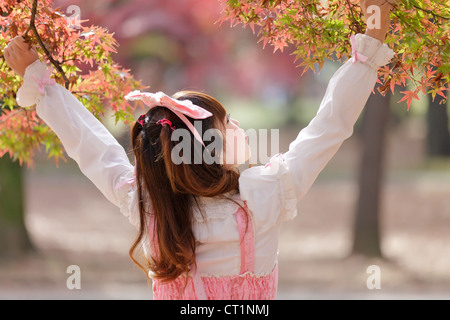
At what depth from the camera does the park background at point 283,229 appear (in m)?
6.36

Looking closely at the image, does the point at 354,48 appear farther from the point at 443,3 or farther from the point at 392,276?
the point at 392,276

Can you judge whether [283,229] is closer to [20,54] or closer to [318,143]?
[20,54]

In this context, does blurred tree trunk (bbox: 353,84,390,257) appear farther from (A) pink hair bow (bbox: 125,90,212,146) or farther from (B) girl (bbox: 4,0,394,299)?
(A) pink hair bow (bbox: 125,90,212,146)

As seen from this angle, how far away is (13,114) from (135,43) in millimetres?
8885

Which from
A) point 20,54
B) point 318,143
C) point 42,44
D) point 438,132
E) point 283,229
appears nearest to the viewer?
point 318,143

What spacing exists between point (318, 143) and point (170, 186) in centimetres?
43

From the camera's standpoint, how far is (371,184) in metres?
6.97

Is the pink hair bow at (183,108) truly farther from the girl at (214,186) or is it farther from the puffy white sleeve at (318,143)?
the puffy white sleeve at (318,143)

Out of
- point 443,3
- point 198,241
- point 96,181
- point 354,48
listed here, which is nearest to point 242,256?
point 198,241

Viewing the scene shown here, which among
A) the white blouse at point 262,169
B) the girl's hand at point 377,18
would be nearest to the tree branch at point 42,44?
the white blouse at point 262,169

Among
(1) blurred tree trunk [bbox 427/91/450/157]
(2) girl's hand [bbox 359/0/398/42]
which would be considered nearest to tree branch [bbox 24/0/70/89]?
(2) girl's hand [bbox 359/0/398/42]

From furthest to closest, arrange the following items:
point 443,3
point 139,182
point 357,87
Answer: point 443,3
point 139,182
point 357,87

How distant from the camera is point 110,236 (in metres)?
8.66

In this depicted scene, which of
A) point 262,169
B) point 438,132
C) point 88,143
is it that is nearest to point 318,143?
point 262,169
